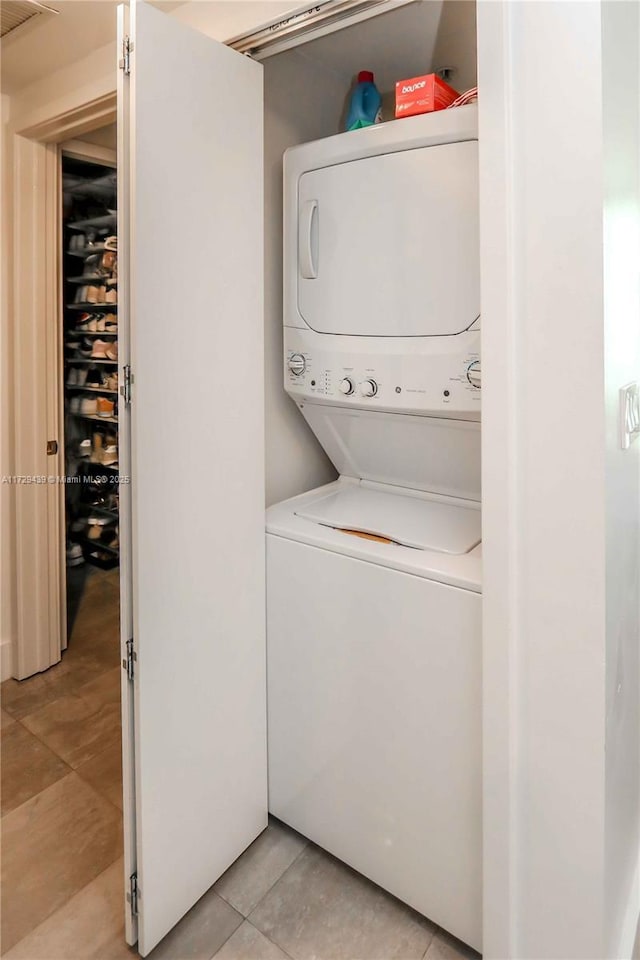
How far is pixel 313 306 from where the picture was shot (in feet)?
5.86

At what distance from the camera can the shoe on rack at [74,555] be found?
2.92 metres

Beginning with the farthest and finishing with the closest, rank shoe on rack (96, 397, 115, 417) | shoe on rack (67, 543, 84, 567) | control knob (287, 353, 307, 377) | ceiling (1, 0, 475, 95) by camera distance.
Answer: shoe on rack (67, 543, 84, 567)
shoe on rack (96, 397, 115, 417)
control knob (287, 353, 307, 377)
ceiling (1, 0, 475, 95)

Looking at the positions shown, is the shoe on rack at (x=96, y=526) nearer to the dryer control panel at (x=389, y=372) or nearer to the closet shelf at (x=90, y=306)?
the closet shelf at (x=90, y=306)

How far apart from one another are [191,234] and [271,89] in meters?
0.80

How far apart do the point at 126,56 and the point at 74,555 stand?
2254 mm

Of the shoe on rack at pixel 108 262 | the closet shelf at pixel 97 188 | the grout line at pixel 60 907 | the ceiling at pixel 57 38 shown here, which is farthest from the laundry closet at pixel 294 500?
the shoe on rack at pixel 108 262

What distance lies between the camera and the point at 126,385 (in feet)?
4.36

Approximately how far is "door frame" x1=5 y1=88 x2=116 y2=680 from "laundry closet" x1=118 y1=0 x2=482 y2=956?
117cm

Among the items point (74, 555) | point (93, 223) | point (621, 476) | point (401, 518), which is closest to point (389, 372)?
point (401, 518)

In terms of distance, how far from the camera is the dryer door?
57.6 inches

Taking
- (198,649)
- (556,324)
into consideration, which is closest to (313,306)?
(556,324)

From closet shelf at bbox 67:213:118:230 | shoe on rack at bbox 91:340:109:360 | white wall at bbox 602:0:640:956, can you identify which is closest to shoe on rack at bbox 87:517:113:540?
shoe on rack at bbox 91:340:109:360

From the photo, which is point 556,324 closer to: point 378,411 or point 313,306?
point 378,411

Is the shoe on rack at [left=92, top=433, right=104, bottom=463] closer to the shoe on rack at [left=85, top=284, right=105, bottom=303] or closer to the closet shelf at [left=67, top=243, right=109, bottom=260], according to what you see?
the shoe on rack at [left=85, top=284, right=105, bottom=303]
